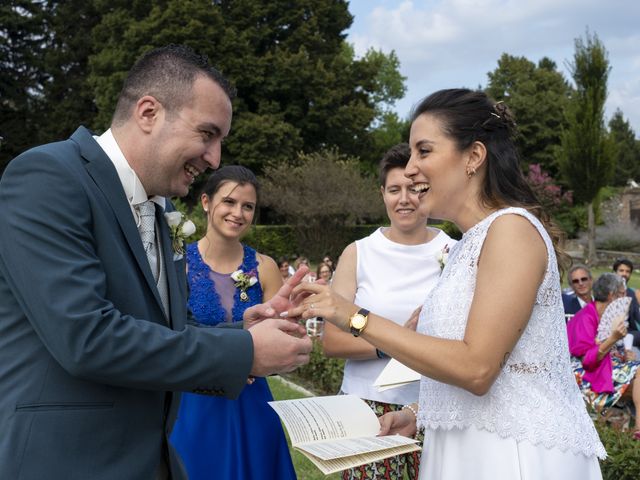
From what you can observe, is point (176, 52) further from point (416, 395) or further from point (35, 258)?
point (416, 395)

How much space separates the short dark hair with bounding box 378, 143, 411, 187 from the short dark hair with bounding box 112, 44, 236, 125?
1725mm

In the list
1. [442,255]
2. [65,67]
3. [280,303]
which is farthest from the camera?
[65,67]

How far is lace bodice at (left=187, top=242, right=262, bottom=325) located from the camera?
454cm

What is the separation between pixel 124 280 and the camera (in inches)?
79.7

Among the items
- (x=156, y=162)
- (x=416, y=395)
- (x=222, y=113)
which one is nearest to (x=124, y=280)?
(x=156, y=162)

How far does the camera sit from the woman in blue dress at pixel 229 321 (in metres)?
4.02

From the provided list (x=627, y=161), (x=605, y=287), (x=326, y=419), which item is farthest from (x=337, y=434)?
(x=627, y=161)

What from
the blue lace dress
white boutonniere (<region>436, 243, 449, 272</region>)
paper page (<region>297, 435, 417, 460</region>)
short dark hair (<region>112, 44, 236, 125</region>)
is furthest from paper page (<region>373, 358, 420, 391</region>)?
short dark hair (<region>112, 44, 236, 125</region>)

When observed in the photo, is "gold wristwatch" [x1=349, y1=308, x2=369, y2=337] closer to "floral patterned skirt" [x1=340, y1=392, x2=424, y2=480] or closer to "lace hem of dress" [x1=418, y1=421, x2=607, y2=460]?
"lace hem of dress" [x1=418, y1=421, x2=607, y2=460]

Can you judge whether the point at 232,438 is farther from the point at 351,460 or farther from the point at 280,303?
the point at 351,460

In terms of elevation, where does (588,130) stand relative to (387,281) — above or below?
above

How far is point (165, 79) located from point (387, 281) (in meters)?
1.98

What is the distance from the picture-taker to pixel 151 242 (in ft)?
7.97

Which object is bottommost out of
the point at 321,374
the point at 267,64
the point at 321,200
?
the point at 321,374
